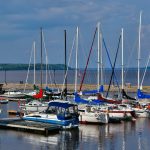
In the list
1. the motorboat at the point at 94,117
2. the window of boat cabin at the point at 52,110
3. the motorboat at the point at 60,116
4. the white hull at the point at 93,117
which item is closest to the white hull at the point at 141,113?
the motorboat at the point at 94,117

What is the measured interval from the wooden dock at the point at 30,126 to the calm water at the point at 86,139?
A: 611mm

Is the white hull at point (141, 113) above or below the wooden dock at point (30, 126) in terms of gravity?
above

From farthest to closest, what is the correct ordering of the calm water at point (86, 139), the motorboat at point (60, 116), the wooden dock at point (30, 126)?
the motorboat at point (60, 116)
the wooden dock at point (30, 126)
the calm water at point (86, 139)

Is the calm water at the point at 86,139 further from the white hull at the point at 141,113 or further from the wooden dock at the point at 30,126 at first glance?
the white hull at the point at 141,113

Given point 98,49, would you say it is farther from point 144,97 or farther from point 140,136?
point 140,136

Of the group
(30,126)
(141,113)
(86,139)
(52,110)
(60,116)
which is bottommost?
(86,139)

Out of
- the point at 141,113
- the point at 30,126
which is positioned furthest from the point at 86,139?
the point at 141,113

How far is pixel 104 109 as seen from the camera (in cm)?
5216

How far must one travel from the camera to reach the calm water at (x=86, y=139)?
124 ft

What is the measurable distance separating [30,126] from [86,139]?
6.00 metres

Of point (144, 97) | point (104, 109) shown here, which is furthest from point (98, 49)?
point (104, 109)

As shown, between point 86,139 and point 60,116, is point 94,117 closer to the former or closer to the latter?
point 60,116

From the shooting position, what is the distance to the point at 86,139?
4103cm

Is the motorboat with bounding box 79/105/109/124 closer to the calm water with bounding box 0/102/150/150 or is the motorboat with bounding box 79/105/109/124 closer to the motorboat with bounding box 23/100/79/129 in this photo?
the calm water with bounding box 0/102/150/150
